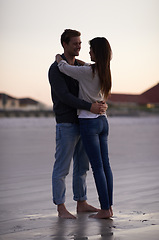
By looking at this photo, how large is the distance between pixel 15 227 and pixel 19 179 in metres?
2.36

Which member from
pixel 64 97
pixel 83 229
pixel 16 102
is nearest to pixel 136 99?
pixel 16 102

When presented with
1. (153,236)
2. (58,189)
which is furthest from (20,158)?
(153,236)

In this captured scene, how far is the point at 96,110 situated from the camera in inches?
144

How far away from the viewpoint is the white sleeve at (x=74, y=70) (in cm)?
364

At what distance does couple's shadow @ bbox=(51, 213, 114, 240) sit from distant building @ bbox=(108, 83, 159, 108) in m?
120

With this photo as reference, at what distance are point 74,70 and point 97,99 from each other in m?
0.30

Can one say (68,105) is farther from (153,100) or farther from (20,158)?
(153,100)

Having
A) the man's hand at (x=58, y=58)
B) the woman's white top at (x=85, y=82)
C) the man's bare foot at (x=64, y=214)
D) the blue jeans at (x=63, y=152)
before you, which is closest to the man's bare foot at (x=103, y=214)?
the man's bare foot at (x=64, y=214)

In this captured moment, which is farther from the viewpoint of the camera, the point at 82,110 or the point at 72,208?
the point at 72,208

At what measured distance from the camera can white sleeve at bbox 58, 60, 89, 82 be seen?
12.0 feet

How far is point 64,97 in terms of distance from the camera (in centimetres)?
370

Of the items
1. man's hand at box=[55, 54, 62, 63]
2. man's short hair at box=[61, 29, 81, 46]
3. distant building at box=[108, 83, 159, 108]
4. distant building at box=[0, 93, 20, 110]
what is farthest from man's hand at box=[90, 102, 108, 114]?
distant building at box=[0, 93, 20, 110]

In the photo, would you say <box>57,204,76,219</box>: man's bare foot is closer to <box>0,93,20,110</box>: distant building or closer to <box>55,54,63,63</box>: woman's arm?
<box>55,54,63,63</box>: woman's arm

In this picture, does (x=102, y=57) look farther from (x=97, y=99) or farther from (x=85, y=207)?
(x=85, y=207)
